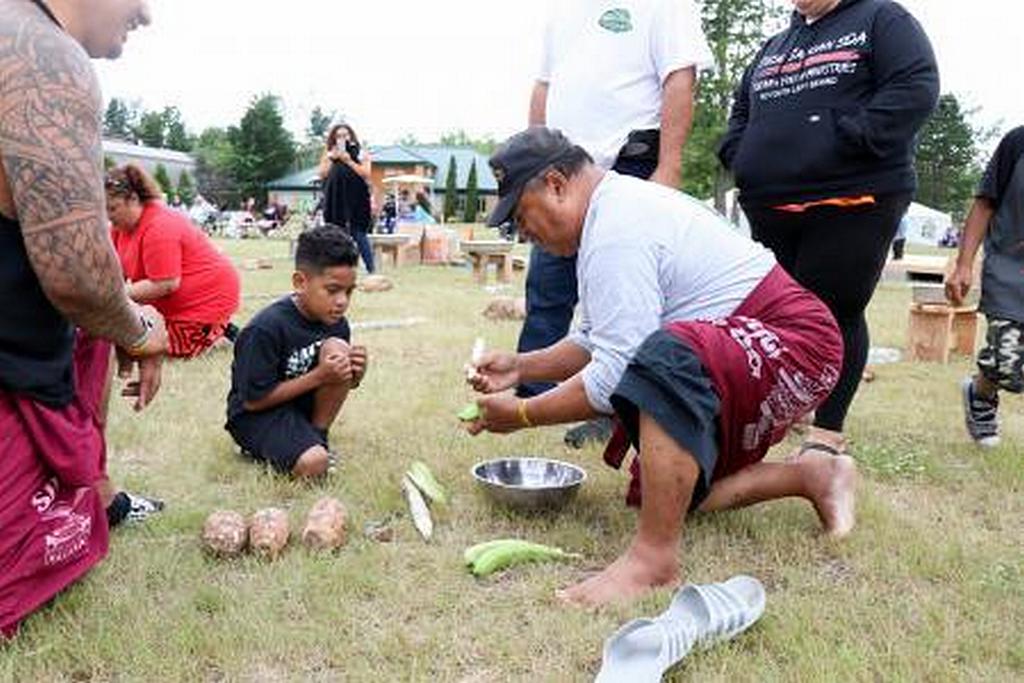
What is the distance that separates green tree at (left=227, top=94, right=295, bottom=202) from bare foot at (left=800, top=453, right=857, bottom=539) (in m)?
64.6

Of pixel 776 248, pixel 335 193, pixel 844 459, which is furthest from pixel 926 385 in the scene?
pixel 335 193

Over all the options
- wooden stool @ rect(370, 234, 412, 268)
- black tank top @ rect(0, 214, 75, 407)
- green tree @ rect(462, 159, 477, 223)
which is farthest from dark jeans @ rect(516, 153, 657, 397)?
green tree @ rect(462, 159, 477, 223)

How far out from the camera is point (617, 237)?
2.45 m

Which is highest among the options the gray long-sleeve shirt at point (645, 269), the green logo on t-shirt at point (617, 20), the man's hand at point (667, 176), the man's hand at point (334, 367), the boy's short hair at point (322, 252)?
the green logo on t-shirt at point (617, 20)

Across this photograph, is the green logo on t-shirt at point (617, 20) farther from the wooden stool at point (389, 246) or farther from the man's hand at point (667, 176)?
the wooden stool at point (389, 246)

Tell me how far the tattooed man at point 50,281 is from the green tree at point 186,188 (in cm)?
5510

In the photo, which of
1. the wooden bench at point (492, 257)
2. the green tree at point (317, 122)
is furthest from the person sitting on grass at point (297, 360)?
the green tree at point (317, 122)

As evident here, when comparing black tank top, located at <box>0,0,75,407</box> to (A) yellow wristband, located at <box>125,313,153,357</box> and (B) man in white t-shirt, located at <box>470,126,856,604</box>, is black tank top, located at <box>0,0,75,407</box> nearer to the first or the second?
(A) yellow wristband, located at <box>125,313,153,357</box>

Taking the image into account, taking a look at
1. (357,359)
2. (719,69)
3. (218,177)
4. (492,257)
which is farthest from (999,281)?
(218,177)

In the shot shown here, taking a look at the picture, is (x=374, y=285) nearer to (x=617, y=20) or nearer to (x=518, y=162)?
(x=617, y=20)

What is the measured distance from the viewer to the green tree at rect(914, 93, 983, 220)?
180 ft

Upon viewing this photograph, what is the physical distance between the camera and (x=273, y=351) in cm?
343

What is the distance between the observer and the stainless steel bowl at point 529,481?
293 cm

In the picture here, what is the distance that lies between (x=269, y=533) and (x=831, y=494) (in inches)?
61.6
